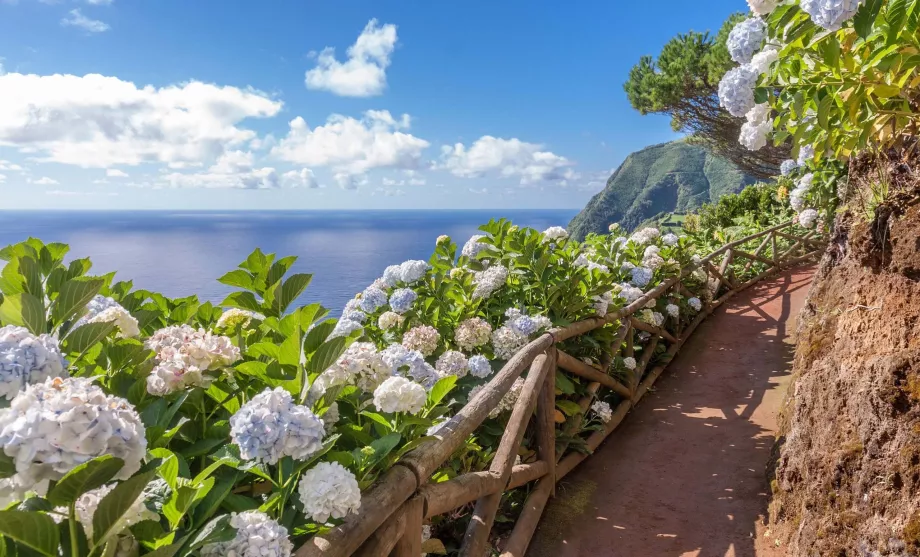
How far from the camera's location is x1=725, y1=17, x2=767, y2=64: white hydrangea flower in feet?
7.93

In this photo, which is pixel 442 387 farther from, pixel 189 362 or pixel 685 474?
pixel 685 474

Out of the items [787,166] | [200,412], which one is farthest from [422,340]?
[787,166]

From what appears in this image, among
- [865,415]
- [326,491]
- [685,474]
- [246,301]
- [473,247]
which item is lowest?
[685,474]

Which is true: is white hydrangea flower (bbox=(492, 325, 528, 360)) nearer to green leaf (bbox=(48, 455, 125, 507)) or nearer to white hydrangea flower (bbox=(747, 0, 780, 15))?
white hydrangea flower (bbox=(747, 0, 780, 15))

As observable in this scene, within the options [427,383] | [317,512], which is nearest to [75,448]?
[317,512]

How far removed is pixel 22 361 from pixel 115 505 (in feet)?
1.08

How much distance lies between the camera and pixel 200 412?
57.8 inches

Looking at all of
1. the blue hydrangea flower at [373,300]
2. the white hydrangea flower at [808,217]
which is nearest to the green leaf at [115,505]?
the blue hydrangea flower at [373,300]

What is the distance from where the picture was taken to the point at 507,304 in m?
3.24

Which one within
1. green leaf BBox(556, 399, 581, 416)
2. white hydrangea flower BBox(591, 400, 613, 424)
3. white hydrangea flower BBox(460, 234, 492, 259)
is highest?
white hydrangea flower BBox(460, 234, 492, 259)

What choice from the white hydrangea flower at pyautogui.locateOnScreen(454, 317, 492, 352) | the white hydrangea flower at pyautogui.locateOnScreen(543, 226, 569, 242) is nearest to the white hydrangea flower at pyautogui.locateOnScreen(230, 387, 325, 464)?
the white hydrangea flower at pyautogui.locateOnScreen(454, 317, 492, 352)

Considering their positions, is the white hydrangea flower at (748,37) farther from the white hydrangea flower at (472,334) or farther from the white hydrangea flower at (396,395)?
the white hydrangea flower at (396,395)

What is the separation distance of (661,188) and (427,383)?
56.9 meters

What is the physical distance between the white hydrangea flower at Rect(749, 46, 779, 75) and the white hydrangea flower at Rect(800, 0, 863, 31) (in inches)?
25.8
